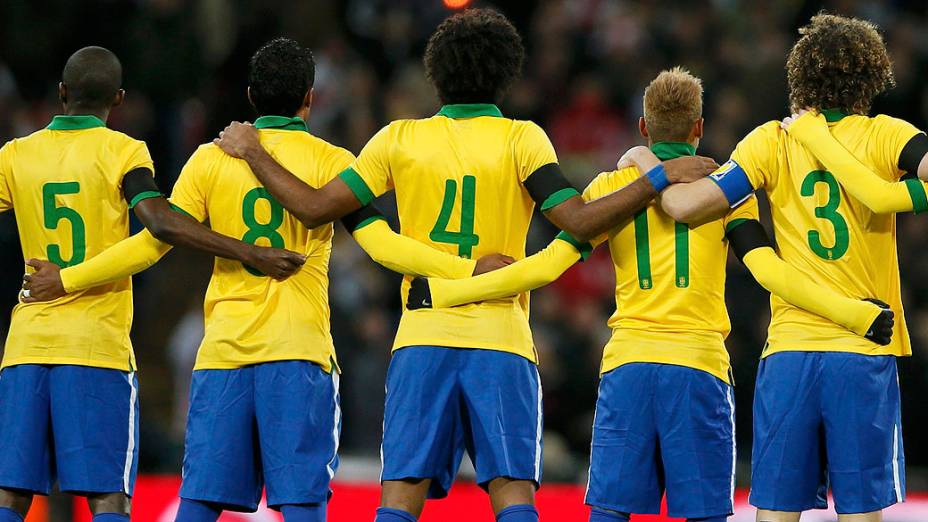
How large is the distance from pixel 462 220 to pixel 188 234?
3.79 feet

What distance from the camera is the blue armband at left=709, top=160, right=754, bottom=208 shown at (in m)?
6.13

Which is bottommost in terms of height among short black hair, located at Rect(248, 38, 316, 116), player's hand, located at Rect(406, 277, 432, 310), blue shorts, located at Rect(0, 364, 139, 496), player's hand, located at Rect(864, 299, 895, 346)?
blue shorts, located at Rect(0, 364, 139, 496)

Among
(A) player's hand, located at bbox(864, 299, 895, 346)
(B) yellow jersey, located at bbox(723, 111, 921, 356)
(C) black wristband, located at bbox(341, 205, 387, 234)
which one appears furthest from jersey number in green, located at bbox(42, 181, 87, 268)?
(A) player's hand, located at bbox(864, 299, 895, 346)

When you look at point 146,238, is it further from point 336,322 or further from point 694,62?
point 694,62

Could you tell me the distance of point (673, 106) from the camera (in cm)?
629

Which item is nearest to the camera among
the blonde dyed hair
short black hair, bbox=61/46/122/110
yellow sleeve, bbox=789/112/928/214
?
yellow sleeve, bbox=789/112/928/214

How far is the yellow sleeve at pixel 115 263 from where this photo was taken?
21.1 ft

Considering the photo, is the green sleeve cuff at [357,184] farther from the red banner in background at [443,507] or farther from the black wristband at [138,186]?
the red banner in background at [443,507]

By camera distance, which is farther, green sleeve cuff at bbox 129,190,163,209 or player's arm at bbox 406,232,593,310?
green sleeve cuff at bbox 129,190,163,209

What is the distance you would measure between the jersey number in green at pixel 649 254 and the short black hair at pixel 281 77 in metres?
Answer: 1.52

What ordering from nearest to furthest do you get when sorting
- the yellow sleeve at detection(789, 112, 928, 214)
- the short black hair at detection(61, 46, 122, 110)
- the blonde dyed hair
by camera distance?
the yellow sleeve at detection(789, 112, 928, 214), the blonde dyed hair, the short black hair at detection(61, 46, 122, 110)

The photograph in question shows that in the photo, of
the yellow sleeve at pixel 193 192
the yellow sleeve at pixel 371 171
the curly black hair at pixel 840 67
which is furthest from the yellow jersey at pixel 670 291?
the yellow sleeve at pixel 193 192

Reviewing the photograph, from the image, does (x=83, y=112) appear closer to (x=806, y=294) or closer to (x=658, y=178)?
(x=658, y=178)

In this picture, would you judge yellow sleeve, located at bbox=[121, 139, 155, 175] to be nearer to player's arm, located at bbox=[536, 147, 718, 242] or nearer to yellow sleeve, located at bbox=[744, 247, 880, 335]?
player's arm, located at bbox=[536, 147, 718, 242]
